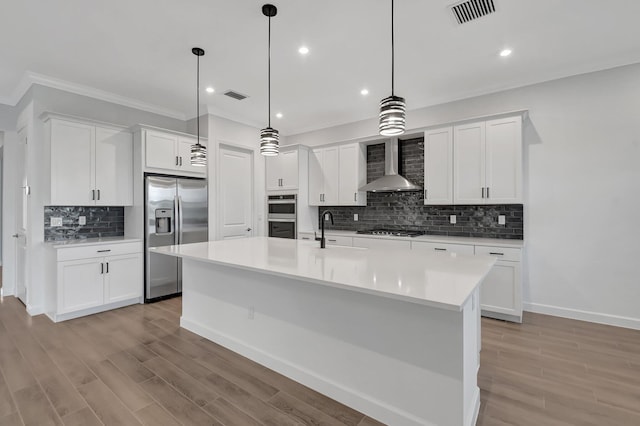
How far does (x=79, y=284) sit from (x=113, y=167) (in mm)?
1551

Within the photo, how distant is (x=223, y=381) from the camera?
7.54 ft

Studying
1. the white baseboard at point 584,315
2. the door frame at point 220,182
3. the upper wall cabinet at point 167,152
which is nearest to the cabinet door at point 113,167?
the upper wall cabinet at point 167,152

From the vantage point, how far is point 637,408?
77.7 inches

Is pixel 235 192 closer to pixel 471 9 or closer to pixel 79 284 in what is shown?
pixel 79 284

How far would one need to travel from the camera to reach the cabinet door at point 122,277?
387cm

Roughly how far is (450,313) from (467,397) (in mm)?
522

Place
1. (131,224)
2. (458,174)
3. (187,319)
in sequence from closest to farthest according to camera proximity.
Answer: (187,319)
(458,174)
(131,224)

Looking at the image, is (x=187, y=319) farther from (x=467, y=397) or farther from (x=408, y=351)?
(x=467, y=397)

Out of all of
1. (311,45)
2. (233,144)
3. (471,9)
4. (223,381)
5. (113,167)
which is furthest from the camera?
(233,144)

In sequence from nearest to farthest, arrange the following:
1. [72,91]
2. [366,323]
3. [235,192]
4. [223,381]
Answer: [366,323], [223,381], [72,91], [235,192]

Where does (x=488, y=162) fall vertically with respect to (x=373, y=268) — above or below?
above

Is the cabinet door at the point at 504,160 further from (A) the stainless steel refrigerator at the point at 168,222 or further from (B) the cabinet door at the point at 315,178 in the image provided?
(A) the stainless steel refrigerator at the point at 168,222

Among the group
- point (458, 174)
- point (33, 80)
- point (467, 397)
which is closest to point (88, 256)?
point (33, 80)

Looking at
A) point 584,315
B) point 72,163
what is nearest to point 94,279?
point 72,163
